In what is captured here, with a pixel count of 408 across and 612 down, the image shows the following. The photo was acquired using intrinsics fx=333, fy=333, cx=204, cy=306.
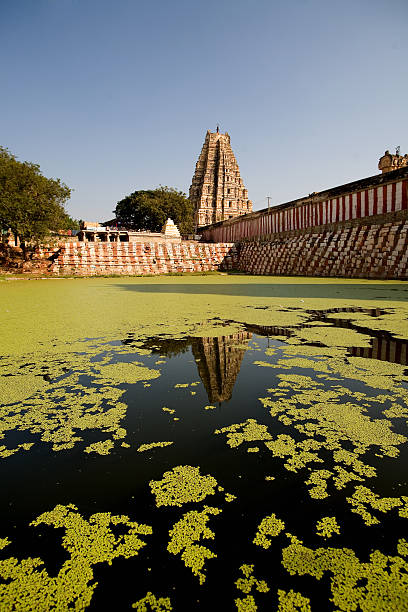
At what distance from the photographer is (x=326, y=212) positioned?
520 inches

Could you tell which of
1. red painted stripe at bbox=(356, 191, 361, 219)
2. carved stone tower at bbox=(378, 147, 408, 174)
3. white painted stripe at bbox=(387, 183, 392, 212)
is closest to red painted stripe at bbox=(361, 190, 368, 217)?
red painted stripe at bbox=(356, 191, 361, 219)

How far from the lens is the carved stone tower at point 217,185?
115ft

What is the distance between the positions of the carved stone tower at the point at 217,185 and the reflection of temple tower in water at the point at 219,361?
110 ft

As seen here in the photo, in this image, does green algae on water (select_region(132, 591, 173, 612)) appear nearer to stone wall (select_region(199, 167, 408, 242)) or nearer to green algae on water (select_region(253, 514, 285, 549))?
green algae on water (select_region(253, 514, 285, 549))

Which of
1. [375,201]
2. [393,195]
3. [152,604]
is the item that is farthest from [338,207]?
[152,604]

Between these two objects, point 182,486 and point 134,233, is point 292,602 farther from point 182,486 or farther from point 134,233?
point 134,233

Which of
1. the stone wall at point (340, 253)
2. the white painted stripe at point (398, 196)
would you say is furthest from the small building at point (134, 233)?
the white painted stripe at point (398, 196)

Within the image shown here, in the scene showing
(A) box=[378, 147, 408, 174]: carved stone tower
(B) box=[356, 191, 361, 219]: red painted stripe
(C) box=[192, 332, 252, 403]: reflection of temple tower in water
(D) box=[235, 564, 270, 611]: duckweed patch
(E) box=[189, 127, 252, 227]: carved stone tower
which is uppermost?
(E) box=[189, 127, 252, 227]: carved stone tower

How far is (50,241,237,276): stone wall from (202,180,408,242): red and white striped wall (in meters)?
2.01

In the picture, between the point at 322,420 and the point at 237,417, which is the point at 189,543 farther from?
the point at 322,420

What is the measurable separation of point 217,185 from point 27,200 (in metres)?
23.9

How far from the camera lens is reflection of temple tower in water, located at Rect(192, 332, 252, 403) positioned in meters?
1.74

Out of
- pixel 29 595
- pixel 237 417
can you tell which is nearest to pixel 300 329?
pixel 237 417

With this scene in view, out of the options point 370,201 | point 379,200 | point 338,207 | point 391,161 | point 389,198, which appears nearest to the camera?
point 389,198
